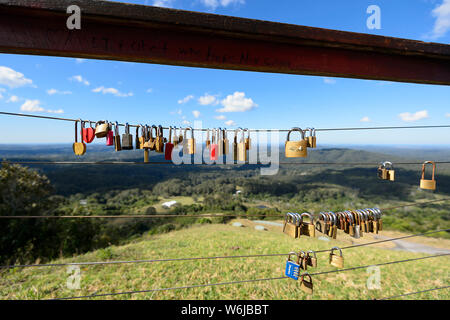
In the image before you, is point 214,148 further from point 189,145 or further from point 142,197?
point 142,197

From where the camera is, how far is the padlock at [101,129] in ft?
7.17

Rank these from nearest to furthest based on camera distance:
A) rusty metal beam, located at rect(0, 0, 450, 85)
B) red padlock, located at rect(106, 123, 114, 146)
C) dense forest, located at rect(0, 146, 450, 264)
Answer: rusty metal beam, located at rect(0, 0, 450, 85) < red padlock, located at rect(106, 123, 114, 146) < dense forest, located at rect(0, 146, 450, 264)

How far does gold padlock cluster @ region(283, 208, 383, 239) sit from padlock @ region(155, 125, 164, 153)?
1.74m

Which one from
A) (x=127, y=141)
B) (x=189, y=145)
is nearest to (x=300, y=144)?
(x=189, y=145)

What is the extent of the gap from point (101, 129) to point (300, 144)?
2362 mm

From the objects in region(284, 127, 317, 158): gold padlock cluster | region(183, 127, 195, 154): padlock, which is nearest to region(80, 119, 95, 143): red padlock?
region(183, 127, 195, 154): padlock

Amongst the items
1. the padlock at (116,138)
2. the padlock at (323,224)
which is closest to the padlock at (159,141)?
the padlock at (116,138)

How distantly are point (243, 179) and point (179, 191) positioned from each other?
18.9m

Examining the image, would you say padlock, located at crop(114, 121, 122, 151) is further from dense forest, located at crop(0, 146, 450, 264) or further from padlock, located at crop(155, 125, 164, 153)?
dense forest, located at crop(0, 146, 450, 264)

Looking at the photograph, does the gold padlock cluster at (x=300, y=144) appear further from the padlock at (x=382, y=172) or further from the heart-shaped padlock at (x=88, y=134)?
the heart-shaped padlock at (x=88, y=134)

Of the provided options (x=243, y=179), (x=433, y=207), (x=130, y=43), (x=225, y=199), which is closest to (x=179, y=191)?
(x=225, y=199)

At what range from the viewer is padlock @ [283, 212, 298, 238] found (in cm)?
226

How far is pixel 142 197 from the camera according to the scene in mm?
46750

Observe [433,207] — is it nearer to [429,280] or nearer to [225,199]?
[225,199]
